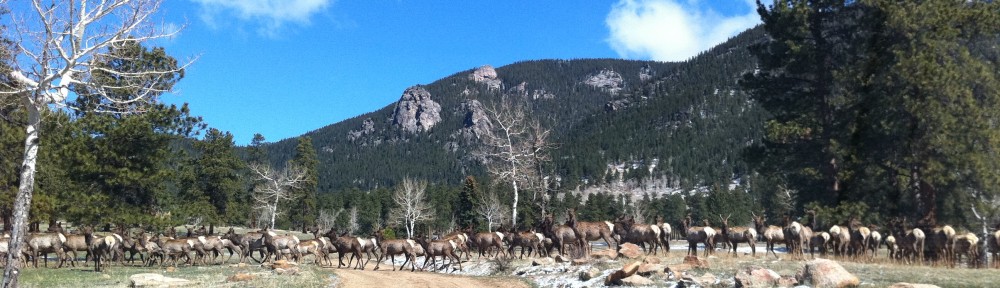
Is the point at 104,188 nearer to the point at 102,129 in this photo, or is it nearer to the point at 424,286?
the point at 102,129

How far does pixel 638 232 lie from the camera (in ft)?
90.3

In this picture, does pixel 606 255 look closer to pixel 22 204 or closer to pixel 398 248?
pixel 398 248

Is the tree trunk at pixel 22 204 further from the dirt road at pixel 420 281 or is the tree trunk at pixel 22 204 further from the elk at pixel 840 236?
→ the elk at pixel 840 236

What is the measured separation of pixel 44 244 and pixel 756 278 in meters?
25.9

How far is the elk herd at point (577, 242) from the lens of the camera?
23750mm

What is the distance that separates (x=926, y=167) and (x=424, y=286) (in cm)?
2043

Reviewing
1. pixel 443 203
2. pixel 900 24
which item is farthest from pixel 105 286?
pixel 443 203

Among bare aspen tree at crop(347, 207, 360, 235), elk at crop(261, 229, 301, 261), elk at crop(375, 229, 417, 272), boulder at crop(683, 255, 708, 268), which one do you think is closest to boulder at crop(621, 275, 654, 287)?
boulder at crop(683, 255, 708, 268)

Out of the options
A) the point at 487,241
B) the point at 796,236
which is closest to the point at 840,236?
the point at 796,236

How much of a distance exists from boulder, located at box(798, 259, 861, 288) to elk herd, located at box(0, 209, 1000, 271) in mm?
10331

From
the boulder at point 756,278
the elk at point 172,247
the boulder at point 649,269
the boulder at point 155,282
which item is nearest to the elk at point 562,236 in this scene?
the boulder at point 649,269

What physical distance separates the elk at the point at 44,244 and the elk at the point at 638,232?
23.1m

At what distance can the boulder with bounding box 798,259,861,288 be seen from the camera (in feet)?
43.7

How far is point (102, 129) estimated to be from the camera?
29.5 m
